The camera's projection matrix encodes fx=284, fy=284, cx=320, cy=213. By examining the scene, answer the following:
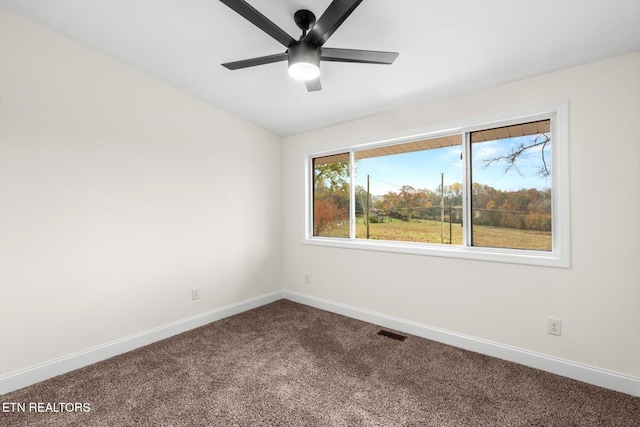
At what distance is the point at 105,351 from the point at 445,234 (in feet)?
10.9

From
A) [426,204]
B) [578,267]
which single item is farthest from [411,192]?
[578,267]

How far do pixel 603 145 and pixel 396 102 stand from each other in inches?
64.5

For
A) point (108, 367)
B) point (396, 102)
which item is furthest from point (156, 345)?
point (396, 102)

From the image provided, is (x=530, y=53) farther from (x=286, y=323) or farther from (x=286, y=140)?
(x=286, y=323)

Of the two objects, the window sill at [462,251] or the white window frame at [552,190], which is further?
the window sill at [462,251]

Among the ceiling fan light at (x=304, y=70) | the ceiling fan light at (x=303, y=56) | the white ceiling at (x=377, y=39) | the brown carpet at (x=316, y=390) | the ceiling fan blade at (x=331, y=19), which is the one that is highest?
the white ceiling at (x=377, y=39)

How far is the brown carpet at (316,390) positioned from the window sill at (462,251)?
0.85 meters

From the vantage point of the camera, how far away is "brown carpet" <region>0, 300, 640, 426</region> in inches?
69.7

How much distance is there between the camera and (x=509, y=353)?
2393mm

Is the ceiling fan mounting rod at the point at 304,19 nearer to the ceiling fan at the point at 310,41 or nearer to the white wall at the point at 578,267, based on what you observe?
the ceiling fan at the point at 310,41

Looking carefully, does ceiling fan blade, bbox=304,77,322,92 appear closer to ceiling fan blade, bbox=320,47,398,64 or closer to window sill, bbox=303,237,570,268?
ceiling fan blade, bbox=320,47,398,64

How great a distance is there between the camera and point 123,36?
7.48 ft

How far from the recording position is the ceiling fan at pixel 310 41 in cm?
141

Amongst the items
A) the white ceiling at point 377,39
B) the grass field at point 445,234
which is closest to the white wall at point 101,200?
the white ceiling at point 377,39
